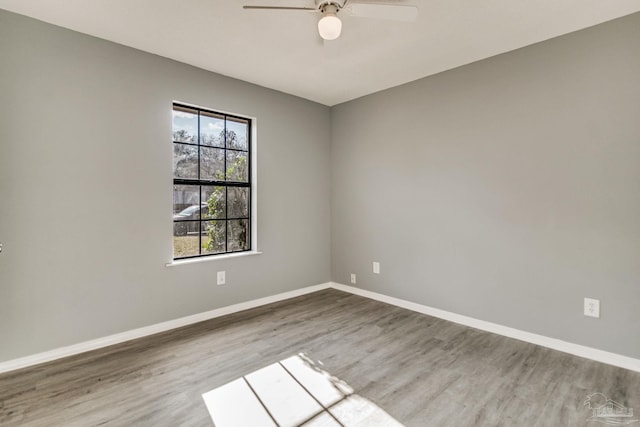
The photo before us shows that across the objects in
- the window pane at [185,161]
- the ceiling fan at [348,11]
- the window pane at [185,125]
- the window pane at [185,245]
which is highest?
the ceiling fan at [348,11]

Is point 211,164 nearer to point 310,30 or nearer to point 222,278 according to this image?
point 222,278

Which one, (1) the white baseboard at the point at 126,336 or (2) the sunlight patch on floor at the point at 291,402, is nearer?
(2) the sunlight patch on floor at the point at 291,402

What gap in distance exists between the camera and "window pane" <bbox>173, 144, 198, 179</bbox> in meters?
2.94

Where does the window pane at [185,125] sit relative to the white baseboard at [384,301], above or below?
above

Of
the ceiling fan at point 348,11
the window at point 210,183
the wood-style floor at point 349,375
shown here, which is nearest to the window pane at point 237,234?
the window at point 210,183

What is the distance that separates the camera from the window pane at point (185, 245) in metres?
2.95

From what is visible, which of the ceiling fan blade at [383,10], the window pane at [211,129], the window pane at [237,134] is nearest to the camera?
the ceiling fan blade at [383,10]

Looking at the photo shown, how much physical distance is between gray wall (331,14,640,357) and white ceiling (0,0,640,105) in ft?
0.93

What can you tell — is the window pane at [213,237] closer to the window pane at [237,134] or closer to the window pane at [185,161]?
the window pane at [185,161]

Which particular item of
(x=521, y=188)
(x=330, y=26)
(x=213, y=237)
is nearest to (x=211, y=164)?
(x=213, y=237)

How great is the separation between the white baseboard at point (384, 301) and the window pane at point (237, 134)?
1.75m

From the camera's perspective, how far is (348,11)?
6.13ft

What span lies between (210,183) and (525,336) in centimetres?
322

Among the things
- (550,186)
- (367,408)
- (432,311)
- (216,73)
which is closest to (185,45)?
(216,73)
